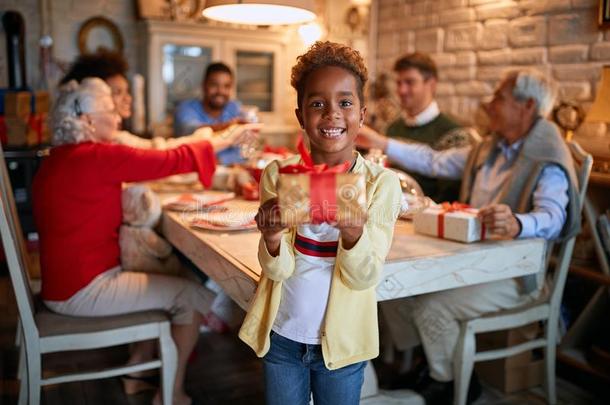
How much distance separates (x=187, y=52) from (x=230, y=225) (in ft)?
9.56

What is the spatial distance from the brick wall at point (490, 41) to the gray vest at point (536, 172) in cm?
65

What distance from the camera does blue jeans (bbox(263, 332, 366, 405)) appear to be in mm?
1231

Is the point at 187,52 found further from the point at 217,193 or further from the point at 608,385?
the point at 608,385

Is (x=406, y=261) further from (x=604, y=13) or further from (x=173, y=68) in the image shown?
(x=173, y=68)

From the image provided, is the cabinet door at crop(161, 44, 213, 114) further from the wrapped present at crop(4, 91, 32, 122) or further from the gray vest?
the gray vest

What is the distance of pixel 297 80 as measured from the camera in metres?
1.20

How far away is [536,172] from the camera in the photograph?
203 cm

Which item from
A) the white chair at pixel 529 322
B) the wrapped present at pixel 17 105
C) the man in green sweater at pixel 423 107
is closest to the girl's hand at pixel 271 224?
the white chair at pixel 529 322

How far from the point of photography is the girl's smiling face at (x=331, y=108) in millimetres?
1132

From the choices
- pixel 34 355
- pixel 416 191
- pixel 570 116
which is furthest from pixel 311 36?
pixel 34 355

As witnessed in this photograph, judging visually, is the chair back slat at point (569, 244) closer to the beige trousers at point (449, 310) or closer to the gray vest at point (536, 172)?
the gray vest at point (536, 172)

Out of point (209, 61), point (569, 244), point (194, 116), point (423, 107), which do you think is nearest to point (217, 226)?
point (569, 244)

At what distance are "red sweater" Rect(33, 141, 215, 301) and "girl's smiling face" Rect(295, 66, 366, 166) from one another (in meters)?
0.98

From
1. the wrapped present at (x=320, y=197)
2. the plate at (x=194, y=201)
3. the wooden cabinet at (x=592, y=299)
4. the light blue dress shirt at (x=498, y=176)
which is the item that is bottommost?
the wooden cabinet at (x=592, y=299)
